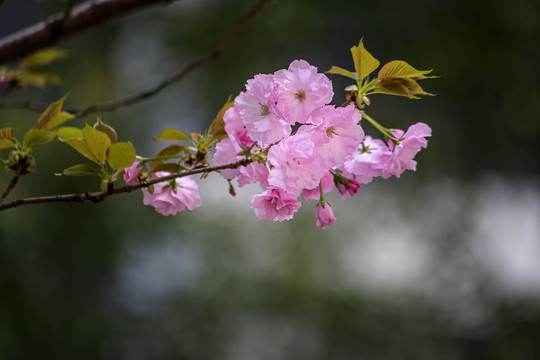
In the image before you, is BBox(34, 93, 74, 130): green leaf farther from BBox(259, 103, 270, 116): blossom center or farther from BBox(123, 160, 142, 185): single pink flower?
BBox(259, 103, 270, 116): blossom center

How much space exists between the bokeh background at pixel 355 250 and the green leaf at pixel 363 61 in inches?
67.9

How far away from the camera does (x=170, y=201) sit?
41 cm

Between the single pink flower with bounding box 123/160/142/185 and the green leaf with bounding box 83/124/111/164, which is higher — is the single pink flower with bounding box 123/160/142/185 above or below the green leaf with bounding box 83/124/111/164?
below

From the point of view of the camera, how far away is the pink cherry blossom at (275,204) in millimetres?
363

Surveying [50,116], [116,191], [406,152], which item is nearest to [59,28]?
[50,116]

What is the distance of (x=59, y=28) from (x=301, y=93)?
0.40 metres

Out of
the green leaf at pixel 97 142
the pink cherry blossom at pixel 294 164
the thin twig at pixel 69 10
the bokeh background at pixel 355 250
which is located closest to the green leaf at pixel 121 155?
the green leaf at pixel 97 142

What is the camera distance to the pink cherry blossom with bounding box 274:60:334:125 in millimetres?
326

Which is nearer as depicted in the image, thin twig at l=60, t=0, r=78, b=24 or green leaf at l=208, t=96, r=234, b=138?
green leaf at l=208, t=96, r=234, b=138

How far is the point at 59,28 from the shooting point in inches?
23.3

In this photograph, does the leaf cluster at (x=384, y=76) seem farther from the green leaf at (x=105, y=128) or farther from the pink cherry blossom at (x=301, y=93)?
the green leaf at (x=105, y=128)

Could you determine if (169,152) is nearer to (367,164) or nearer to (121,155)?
(121,155)

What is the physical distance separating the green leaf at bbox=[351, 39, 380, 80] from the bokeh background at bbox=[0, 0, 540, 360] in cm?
172

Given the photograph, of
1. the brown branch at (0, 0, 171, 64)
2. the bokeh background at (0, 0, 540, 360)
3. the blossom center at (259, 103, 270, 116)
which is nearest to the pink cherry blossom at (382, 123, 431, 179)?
the blossom center at (259, 103, 270, 116)
